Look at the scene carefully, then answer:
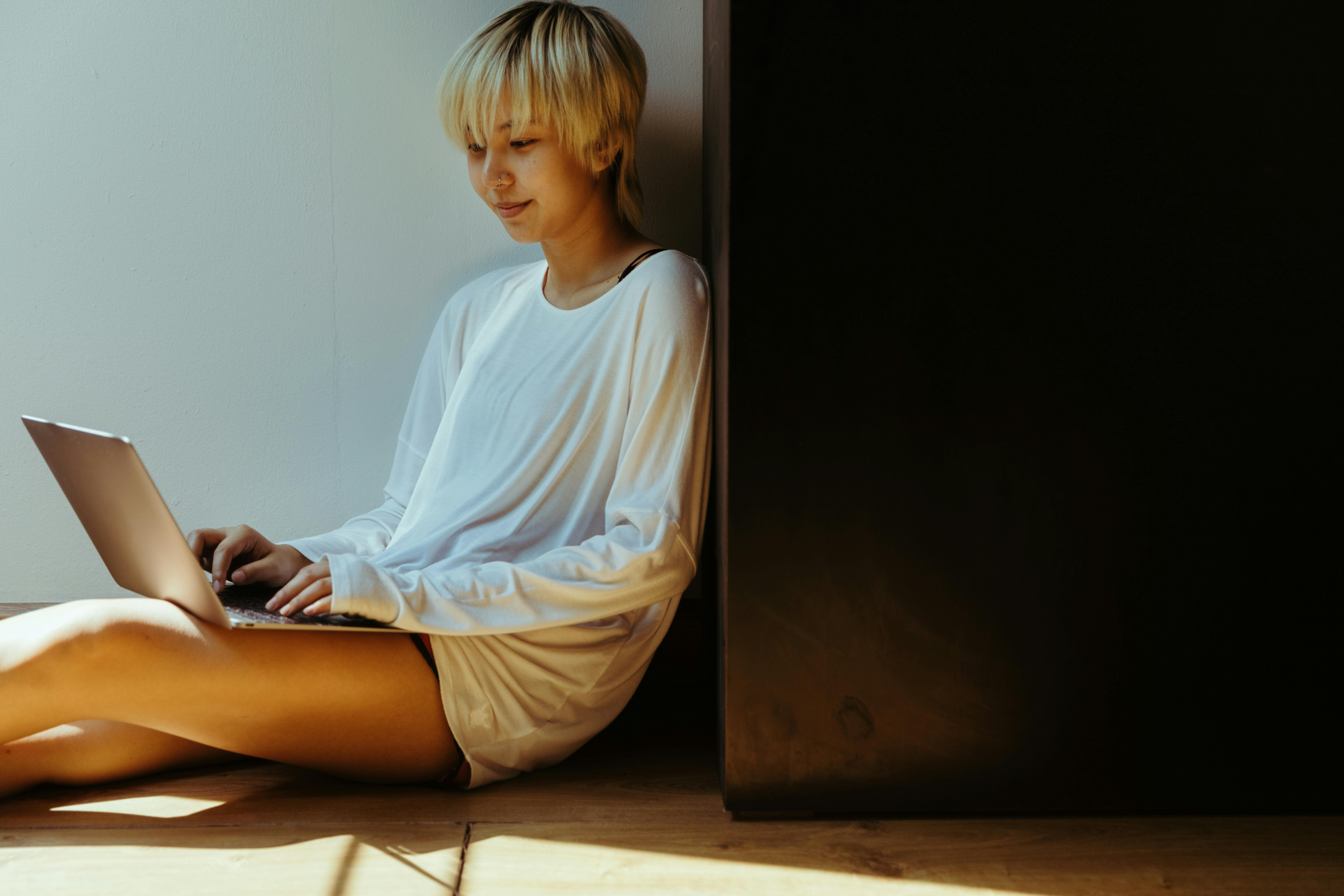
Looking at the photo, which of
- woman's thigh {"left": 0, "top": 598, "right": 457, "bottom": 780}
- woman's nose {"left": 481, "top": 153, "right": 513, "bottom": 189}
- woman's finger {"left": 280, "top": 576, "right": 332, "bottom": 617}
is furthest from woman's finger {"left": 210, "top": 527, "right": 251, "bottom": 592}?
woman's nose {"left": 481, "top": 153, "right": 513, "bottom": 189}

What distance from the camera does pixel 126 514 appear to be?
3.59 ft

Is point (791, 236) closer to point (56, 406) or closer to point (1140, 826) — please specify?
point (1140, 826)

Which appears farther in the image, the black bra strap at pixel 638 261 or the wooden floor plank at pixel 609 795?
the black bra strap at pixel 638 261

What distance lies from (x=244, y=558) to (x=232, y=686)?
9.6 inches

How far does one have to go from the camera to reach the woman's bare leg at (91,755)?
4.07 feet

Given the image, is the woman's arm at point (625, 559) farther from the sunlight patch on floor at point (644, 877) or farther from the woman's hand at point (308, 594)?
the sunlight patch on floor at point (644, 877)

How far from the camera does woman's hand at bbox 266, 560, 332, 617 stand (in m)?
1.11

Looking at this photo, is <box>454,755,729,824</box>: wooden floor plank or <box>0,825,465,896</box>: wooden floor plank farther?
<box>454,755,729,824</box>: wooden floor plank

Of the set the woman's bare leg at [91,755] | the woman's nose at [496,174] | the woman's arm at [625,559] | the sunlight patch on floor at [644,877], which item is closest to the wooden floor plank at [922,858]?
the sunlight patch on floor at [644,877]

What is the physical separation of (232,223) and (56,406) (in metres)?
0.46

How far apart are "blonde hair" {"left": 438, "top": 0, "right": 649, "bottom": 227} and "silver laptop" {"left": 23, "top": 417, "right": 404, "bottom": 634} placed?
0.66 m

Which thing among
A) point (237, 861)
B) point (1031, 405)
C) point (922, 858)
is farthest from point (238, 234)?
point (922, 858)

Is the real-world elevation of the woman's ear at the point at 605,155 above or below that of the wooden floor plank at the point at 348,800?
above

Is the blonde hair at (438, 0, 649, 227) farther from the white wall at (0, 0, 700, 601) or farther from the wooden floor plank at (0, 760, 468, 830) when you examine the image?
the wooden floor plank at (0, 760, 468, 830)
